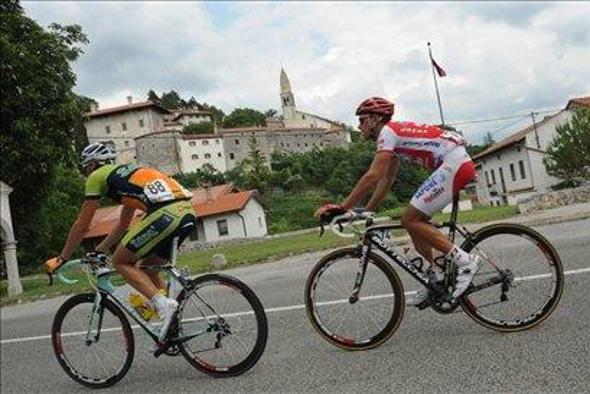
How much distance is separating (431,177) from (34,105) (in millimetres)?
26348

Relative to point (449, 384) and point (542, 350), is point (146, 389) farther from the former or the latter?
point (542, 350)

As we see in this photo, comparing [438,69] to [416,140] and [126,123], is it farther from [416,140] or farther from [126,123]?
[126,123]

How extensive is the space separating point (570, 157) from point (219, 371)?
48.4 m

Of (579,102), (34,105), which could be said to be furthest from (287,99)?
(34,105)

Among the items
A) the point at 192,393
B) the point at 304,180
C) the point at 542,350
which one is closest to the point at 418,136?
the point at 542,350

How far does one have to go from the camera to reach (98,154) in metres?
6.02

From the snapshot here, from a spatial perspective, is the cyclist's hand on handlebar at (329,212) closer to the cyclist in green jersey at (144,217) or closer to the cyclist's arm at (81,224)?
the cyclist in green jersey at (144,217)

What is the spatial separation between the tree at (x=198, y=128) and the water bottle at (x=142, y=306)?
140237 millimetres

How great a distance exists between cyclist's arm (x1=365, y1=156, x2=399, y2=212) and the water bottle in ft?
6.91

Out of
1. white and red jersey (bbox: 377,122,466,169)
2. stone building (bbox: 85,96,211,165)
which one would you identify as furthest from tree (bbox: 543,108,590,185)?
stone building (bbox: 85,96,211,165)

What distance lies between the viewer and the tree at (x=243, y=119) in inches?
6423

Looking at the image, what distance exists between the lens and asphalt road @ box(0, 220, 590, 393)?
179 inches

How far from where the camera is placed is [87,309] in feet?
20.7

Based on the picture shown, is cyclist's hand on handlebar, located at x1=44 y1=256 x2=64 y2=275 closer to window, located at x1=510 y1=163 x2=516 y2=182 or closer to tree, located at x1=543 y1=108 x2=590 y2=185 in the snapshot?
tree, located at x1=543 y1=108 x2=590 y2=185
